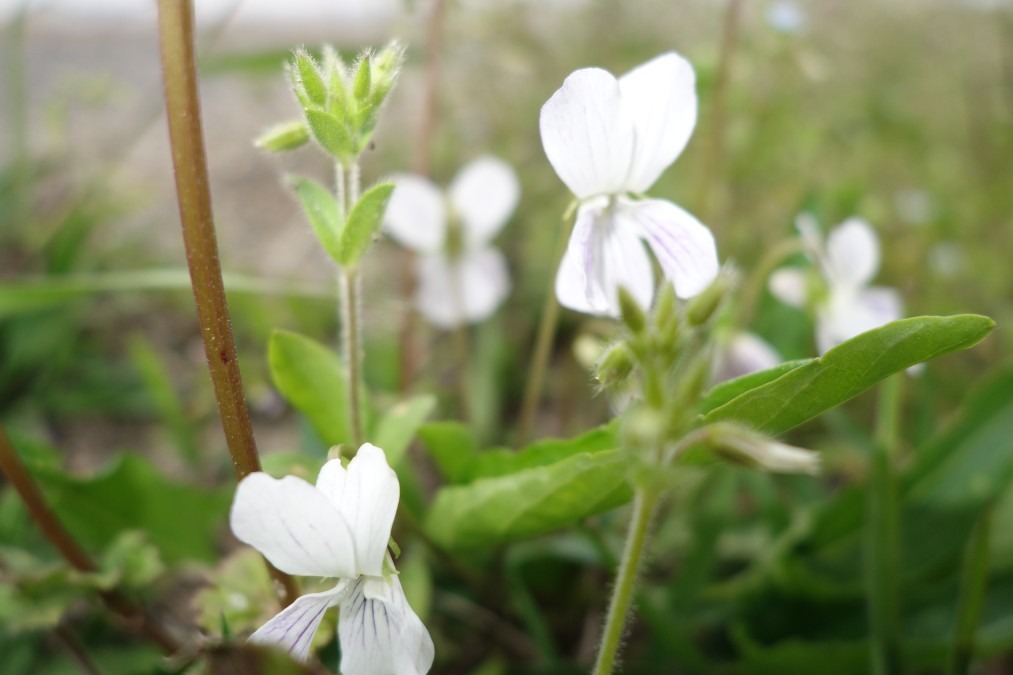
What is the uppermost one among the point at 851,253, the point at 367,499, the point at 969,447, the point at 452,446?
the point at 851,253

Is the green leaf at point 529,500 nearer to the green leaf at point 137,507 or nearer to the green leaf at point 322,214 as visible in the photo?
the green leaf at point 322,214

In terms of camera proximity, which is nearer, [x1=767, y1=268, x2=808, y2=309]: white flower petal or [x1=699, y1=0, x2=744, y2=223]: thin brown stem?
[x1=767, y1=268, x2=808, y2=309]: white flower petal

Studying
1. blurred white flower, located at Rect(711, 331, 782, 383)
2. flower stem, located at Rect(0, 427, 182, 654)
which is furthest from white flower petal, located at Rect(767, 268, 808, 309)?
flower stem, located at Rect(0, 427, 182, 654)

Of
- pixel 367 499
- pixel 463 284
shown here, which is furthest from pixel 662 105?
pixel 463 284

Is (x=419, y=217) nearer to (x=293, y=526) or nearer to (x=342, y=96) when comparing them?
(x=342, y=96)

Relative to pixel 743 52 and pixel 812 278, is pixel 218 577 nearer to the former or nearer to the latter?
pixel 812 278

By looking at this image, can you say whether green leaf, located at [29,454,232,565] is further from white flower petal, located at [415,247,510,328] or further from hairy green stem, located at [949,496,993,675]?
hairy green stem, located at [949,496,993,675]
